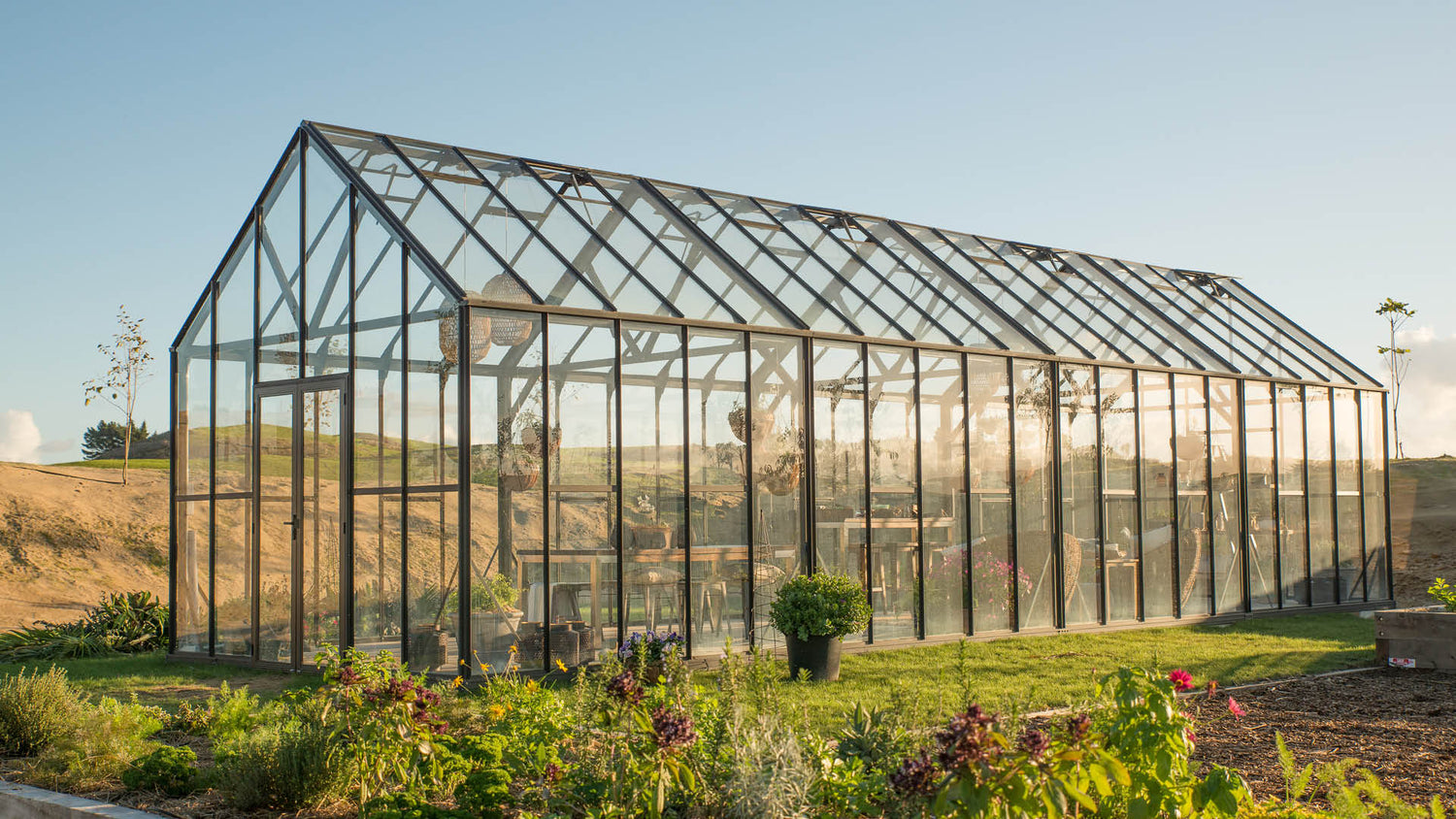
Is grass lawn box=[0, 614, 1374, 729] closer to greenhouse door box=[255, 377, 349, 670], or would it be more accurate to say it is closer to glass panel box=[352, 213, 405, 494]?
greenhouse door box=[255, 377, 349, 670]

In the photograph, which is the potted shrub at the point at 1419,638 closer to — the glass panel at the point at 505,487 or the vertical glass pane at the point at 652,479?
the vertical glass pane at the point at 652,479

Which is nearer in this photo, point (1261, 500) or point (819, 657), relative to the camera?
point (819, 657)

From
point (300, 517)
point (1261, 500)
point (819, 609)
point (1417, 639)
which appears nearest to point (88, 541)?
point (300, 517)

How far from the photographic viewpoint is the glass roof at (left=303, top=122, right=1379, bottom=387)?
401 inches

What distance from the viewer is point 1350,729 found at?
7273 mm

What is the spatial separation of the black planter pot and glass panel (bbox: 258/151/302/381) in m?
5.42

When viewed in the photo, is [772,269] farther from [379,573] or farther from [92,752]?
[92,752]

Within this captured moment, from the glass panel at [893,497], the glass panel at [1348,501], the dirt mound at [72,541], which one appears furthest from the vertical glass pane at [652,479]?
the dirt mound at [72,541]

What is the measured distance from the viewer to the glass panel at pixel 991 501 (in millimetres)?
12156

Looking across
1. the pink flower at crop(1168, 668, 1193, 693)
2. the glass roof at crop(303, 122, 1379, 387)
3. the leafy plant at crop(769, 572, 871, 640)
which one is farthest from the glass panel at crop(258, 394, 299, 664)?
the pink flower at crop(1168, 668, 1193, 693)

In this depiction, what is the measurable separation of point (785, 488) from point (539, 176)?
414cm

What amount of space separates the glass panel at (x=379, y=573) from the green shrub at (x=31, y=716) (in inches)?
109

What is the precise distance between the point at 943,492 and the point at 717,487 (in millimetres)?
2854

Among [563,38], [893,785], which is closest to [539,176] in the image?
[563,38]
